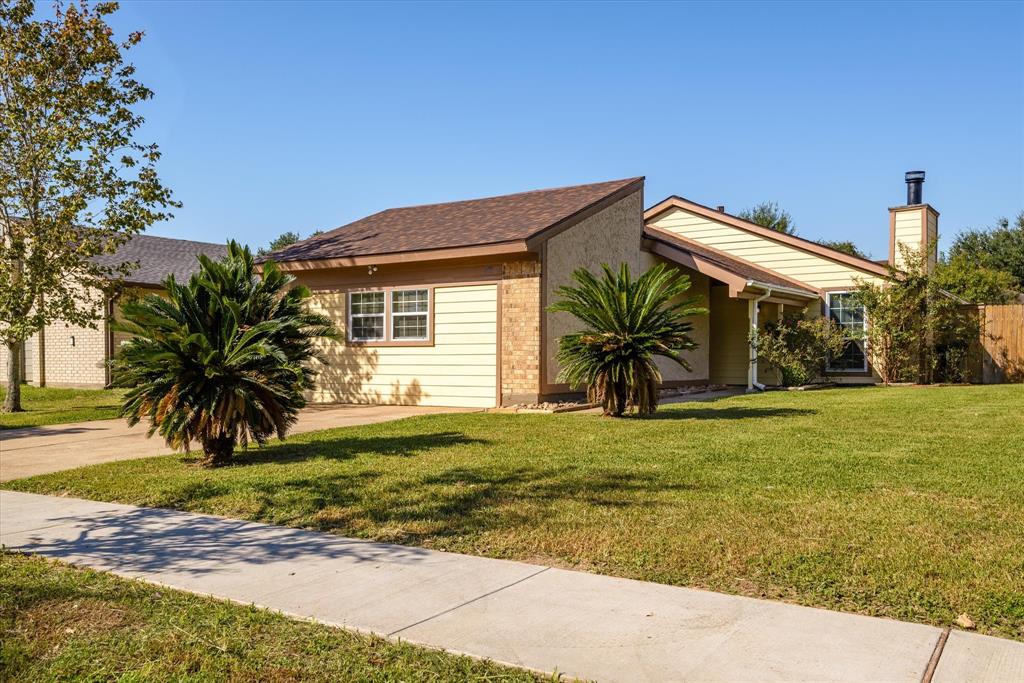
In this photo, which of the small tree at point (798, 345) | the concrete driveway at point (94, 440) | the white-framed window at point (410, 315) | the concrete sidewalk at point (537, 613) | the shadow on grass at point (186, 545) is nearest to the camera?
the concrete sidewalk at point (537, 613)

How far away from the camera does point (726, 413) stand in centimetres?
1380

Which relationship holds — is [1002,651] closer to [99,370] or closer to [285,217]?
[99,370]

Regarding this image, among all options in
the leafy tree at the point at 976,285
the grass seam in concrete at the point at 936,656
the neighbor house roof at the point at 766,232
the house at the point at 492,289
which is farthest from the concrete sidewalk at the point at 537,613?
the leafy tree at the point at 976,285

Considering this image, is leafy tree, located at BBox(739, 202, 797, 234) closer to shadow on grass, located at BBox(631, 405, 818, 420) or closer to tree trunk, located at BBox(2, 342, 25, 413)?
shadow on grass, located at BBox(631, 405, 818, 420)

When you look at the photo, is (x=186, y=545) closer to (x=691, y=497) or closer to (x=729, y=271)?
(x=691, y=497)

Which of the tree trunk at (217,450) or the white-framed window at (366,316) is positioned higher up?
the white-framed window at (366,316)

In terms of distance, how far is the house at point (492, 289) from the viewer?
50.0 ft

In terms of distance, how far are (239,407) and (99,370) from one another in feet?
60.9

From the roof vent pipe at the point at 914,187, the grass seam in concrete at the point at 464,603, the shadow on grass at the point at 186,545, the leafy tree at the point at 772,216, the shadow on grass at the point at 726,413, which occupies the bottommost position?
the shadow on grass at the point at 186,545

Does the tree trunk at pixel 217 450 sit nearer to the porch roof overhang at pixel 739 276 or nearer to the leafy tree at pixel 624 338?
the leafy tree at pixel 624 338

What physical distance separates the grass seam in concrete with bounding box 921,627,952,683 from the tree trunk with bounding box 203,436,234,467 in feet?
24.2

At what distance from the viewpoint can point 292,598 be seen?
15.3ft

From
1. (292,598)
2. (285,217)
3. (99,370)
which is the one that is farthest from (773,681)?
(285,217)

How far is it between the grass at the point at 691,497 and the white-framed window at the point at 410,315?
4.53 metres
